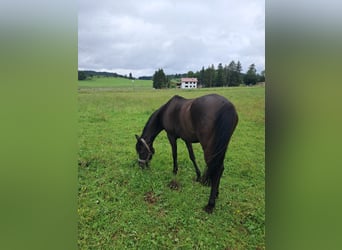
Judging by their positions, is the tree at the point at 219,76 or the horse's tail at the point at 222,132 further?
the tree at the point at 219,76

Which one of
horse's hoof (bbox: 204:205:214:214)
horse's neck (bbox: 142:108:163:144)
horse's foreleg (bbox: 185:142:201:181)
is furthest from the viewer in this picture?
horse's neck (bbox: 142:108:163:144)

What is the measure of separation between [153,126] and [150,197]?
577 mm

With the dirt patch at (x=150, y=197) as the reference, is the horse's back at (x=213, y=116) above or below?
above

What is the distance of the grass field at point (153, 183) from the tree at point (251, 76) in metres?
0.06

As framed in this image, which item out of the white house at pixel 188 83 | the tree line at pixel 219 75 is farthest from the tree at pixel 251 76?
the white house at pixel 188 83

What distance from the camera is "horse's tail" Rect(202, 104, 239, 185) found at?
167cm

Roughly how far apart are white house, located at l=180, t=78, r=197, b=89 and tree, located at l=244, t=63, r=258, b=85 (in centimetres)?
40

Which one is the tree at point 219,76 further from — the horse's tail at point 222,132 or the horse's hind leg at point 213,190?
the horse's hind leg at point 213,190

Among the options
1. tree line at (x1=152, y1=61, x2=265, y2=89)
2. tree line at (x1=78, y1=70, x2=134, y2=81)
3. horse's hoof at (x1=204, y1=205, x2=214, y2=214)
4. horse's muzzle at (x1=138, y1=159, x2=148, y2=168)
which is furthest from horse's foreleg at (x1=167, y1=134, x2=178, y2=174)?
tree line at (x1=78, y1=70, x2=134, y2=81)

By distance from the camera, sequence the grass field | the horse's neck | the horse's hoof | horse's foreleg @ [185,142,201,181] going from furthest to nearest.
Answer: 1. the horse's neck
2. horse's foreleg @ [185,142,201,181]
3. the horse's hoof
4. the grass field

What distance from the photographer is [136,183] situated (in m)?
1.87

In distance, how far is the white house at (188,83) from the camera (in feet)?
6.16

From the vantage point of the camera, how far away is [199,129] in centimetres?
177

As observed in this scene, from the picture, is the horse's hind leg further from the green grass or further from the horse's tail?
the green grass
